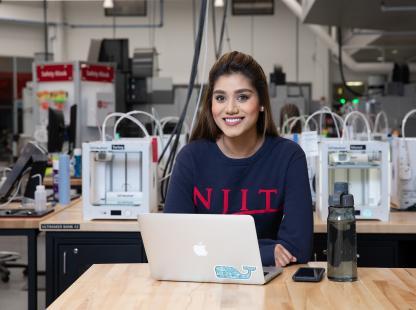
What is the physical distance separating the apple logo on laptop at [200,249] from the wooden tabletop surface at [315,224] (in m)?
1.40

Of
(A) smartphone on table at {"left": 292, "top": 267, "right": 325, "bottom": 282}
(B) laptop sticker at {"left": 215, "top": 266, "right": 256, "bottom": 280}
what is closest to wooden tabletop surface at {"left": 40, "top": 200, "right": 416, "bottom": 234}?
(A) smartphone on table at {"left": 292, "top": 267, "right": 325, "bottom": 282}

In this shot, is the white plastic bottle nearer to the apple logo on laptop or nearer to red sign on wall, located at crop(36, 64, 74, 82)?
the apple logo on laptop

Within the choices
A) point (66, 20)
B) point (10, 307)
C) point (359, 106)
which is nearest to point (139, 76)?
point (359, 106)

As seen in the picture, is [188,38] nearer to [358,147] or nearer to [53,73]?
[53,73]

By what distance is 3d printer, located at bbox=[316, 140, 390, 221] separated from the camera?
329 cm

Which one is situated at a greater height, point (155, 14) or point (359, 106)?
point (155, 14)

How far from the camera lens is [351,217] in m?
1.90

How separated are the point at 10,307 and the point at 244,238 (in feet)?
10.3

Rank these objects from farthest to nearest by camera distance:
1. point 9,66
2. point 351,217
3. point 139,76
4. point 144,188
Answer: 1. point 9,66
2. point 139,76
3. point 144,188
4. point 351,217

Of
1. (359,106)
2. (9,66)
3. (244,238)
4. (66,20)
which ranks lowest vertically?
(244,238)

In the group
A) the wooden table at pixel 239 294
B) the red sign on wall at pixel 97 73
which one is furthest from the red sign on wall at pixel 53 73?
the wooden table at pixel 239 294

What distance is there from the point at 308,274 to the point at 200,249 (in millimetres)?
335

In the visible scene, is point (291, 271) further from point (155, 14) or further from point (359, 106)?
point (155, 14)

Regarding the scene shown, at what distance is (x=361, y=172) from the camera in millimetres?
3400
